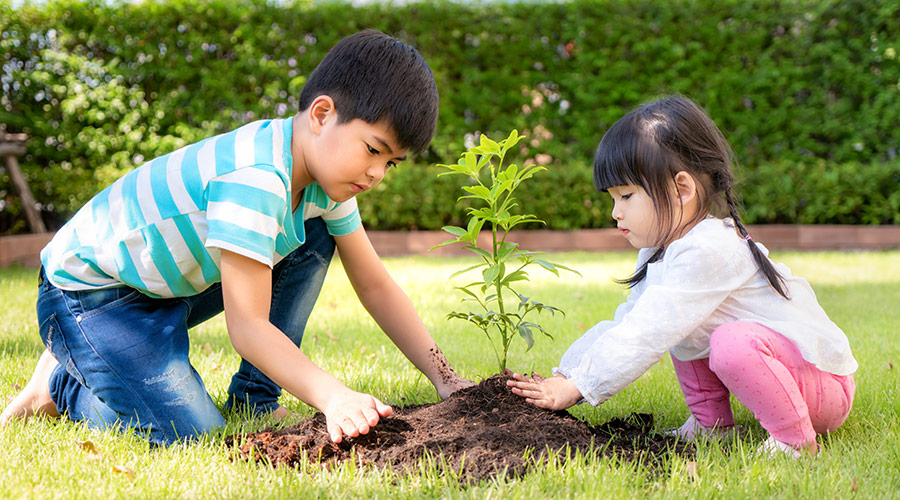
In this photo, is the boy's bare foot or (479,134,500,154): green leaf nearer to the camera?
(479,134,500,154): green leaf

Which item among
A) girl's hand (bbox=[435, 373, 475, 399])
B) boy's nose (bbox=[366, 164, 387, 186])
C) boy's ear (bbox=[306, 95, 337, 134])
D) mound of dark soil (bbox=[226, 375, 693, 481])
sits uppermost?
boy's ear (bbox=[306, 95, 337, 134])

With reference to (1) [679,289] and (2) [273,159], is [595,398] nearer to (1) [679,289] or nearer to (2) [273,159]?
(1) [679,289]

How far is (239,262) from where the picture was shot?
75.8 inches

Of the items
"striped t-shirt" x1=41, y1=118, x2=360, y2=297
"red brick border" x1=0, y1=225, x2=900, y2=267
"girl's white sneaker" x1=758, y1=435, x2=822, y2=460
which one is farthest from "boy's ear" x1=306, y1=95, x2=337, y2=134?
"red brick border" x1=0, y1=225, x2=900, y2=267

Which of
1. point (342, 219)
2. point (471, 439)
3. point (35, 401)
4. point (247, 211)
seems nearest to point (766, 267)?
point (471, 439)

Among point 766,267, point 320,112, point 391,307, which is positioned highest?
point 320,112

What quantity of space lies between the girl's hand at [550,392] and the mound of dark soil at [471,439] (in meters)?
0.03

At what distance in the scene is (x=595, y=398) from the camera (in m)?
2.06

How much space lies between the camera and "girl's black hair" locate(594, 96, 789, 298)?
2154 millimetres

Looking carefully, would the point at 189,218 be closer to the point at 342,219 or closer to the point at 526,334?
the point at 342,219

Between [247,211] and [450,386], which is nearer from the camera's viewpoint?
[247,211]

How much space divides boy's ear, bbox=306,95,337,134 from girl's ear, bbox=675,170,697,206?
1.04 meters

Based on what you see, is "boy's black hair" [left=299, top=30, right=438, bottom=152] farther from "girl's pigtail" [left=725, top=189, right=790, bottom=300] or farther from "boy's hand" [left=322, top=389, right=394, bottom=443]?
"girl's pigtail" [left=725, top=189, right=790, bottom=300]

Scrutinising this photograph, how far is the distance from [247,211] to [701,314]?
1.29 meters
